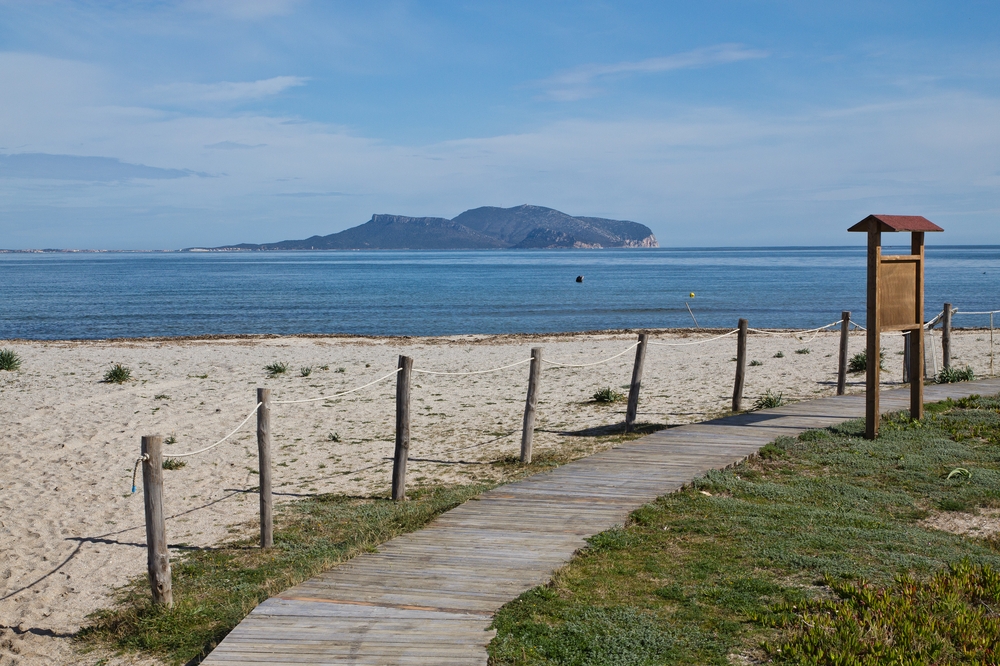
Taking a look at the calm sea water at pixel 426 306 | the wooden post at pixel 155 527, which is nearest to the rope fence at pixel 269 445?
the wooden post at pixel 155 527

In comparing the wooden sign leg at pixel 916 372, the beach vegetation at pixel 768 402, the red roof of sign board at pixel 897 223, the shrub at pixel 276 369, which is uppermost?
the red roof of sign board at pixel 897 223

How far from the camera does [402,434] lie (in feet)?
28.0

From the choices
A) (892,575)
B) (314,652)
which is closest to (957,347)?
(892,575)

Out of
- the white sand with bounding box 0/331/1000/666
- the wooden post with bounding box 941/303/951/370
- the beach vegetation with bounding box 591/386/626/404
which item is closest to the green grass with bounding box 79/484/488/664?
the white sand with bounding box 0/331/1000/666

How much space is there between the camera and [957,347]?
2127cm

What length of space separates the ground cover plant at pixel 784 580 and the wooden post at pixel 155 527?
2.60 m

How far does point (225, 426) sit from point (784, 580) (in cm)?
946

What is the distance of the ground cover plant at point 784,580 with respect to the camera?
4398 mm

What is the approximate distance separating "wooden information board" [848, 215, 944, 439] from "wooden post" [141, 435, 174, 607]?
7548mm

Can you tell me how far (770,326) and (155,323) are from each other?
27336 mm

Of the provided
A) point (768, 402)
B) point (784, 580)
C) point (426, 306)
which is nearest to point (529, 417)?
point (768, 402)

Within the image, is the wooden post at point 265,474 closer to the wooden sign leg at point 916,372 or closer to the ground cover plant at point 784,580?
the ground cover plant at point 784,580

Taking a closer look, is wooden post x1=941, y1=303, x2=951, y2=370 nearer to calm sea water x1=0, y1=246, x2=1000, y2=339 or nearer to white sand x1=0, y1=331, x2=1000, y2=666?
white sand x1=0, y1=331, x2=1000, y2=666

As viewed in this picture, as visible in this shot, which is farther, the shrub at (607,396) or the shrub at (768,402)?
the shrub at (607,396)
